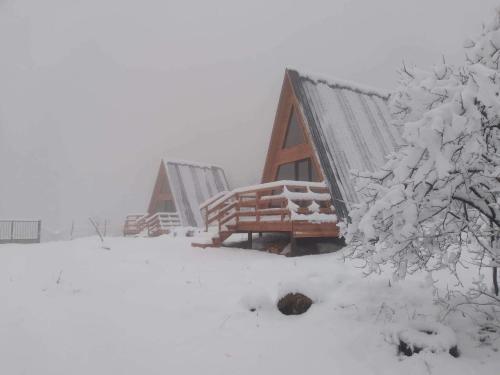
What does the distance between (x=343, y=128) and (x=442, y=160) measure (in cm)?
1045

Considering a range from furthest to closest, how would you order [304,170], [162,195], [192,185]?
[162,195]
[192,185]
[304,170]

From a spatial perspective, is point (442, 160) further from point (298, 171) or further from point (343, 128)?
point (298, 171)

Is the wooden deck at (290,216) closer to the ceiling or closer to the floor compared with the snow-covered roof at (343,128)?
closer to the floor

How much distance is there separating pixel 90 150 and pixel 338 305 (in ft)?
645

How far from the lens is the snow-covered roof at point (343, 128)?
11359 millimetres

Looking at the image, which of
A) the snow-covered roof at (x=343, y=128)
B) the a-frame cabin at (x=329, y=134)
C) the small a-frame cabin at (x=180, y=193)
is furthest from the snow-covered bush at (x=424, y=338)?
the small a-frame cabin at (x=180, y=193)

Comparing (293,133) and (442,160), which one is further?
(293,133)

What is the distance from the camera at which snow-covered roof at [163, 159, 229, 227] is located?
23953 mm

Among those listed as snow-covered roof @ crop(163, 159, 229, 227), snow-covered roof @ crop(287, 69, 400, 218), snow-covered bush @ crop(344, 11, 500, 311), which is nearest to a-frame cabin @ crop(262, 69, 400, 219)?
snow-covered roof @ crop(287, 69, 400, 218)

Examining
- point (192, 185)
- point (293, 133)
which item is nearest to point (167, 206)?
point (192, 185)

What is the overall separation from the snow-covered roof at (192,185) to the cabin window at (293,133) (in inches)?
436

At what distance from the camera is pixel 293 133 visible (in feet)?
46.8

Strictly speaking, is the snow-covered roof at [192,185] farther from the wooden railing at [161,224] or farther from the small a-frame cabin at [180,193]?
the wooden railing at [161,224]

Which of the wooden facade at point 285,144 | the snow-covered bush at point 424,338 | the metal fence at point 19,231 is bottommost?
the metal fence at point 19,231
